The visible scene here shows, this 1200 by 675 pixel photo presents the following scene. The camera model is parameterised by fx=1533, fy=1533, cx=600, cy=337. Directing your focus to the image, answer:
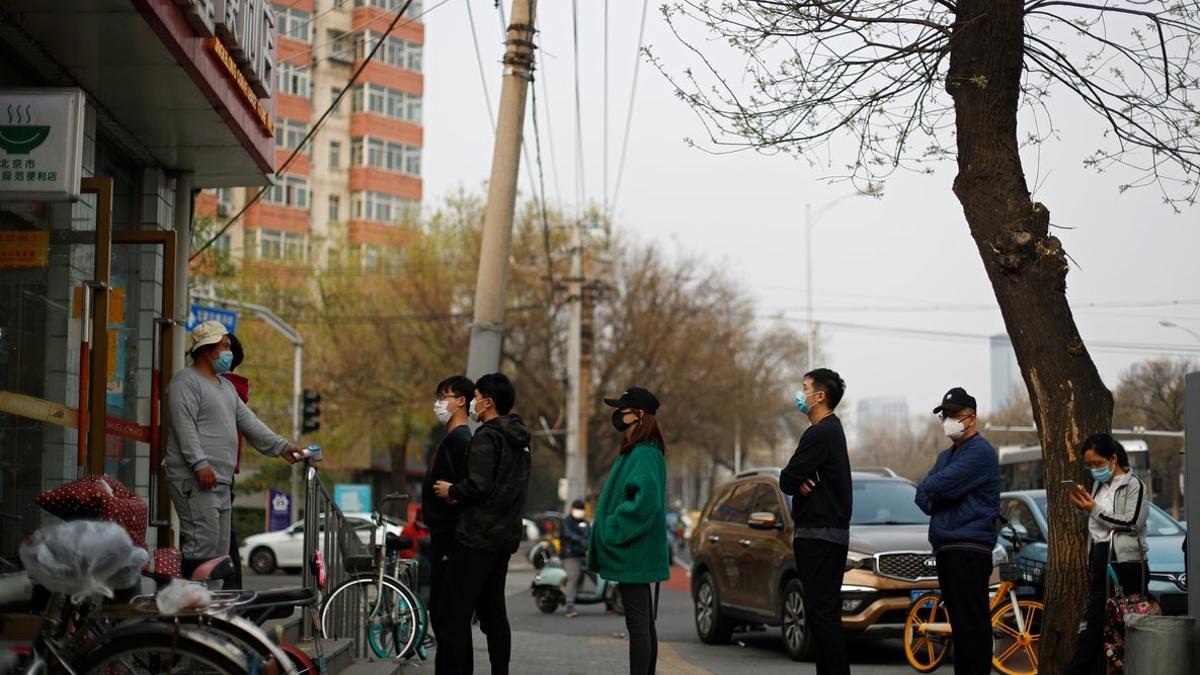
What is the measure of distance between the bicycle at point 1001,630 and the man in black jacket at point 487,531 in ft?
15.0

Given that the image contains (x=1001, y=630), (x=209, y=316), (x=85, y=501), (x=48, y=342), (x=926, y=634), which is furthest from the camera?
(x=209, y=316)

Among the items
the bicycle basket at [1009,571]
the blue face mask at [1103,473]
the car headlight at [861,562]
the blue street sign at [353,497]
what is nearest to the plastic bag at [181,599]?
the blue face mask at [1103,473]

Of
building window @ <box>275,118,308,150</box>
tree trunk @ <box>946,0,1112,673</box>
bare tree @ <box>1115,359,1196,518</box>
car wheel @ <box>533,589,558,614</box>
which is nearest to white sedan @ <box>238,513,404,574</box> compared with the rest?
car wheel @ <box>533,589,558,614</box>

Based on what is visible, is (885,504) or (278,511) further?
(278,511)

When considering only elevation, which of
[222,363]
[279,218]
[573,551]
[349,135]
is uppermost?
[349,135]

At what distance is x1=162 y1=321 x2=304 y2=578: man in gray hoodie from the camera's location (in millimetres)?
8641

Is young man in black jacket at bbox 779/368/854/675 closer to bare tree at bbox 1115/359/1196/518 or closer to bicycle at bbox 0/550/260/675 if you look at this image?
bicycle at bbox 0/550/260/675

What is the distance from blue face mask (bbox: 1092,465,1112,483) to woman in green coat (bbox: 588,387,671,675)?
335 centimetres

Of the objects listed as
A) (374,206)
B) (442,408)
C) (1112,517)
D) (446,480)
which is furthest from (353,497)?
(446,480)

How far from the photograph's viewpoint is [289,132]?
67.4 m

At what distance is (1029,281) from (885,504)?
490cm

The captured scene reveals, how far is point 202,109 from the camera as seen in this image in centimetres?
1088

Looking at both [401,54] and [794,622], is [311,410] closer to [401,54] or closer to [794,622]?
[794,622]

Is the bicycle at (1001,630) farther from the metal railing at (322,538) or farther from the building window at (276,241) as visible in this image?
the building window at (276,241)
